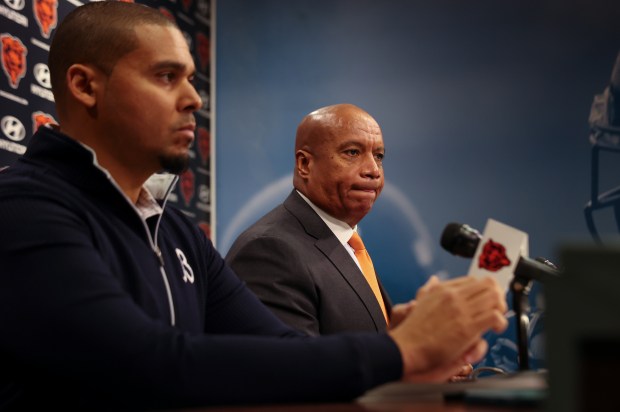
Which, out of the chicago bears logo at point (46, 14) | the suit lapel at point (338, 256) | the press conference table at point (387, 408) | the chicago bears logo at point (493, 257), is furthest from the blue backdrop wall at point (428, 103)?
the press conference table at point (387, 408)

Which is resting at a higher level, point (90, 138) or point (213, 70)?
point (213, 70)

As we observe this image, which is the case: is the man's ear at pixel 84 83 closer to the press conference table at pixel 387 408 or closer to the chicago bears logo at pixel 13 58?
the press conference table at pixel 387 408

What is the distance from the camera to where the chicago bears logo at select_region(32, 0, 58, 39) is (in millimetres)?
3551

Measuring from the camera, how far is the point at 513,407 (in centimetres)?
94

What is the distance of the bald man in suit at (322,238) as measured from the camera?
2857 mm

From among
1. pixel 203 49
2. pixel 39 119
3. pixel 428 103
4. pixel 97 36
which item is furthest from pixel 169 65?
pixel 203 49

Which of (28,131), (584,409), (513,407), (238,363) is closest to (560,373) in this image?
(584,409)

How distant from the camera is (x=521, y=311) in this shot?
5.65 ft

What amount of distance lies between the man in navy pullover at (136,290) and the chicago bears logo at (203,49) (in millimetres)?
3191

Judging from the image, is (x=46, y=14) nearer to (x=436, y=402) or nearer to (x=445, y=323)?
(x=445, y=323)

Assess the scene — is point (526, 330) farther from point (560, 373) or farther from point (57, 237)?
point (560, 373)

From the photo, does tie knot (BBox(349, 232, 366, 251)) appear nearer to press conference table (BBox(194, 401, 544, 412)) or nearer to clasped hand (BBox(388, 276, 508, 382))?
clasped hand (BBox(388, 276, 508, 382))

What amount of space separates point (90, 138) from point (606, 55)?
11.7ft

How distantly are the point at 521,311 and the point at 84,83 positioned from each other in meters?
1.10
